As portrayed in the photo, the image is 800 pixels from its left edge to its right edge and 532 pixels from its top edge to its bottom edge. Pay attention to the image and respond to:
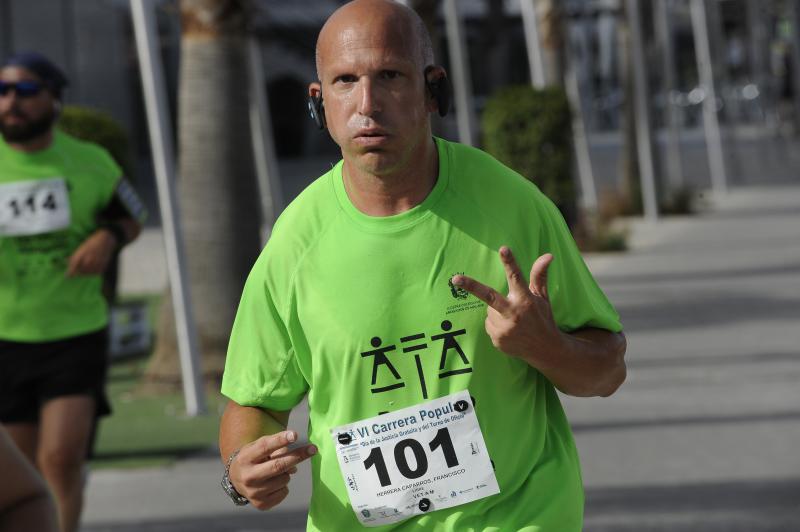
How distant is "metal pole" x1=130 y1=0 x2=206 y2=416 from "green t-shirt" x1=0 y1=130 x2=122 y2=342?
3218 mm

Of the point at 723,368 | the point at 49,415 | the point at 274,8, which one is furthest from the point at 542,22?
the point at 274,8

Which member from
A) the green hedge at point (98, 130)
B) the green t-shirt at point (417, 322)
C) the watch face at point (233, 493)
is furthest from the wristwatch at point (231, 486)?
the green hedge at point (98, 130)

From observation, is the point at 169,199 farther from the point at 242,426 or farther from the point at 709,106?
the point at 709,106

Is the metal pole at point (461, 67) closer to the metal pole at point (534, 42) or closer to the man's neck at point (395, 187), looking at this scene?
the metal pole at point (534, 42)

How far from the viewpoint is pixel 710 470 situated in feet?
24.7

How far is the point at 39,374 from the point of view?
616cm

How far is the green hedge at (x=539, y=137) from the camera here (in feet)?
53.1

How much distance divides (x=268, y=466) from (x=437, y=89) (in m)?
0.79

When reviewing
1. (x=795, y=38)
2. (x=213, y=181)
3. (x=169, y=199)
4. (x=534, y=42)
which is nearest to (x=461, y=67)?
(x=534, y=42)

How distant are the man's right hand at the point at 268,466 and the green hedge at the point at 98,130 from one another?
399 inches

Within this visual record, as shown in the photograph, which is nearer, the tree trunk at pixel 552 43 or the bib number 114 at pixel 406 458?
the bib number 114 at pixel 406 458

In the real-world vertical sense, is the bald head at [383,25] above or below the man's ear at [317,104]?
above

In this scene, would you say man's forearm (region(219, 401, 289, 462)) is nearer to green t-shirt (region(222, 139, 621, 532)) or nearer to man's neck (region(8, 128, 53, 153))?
green t-shirt (region(222, 139, 621, 532))

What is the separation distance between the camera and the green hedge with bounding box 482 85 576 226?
16.2 metres
